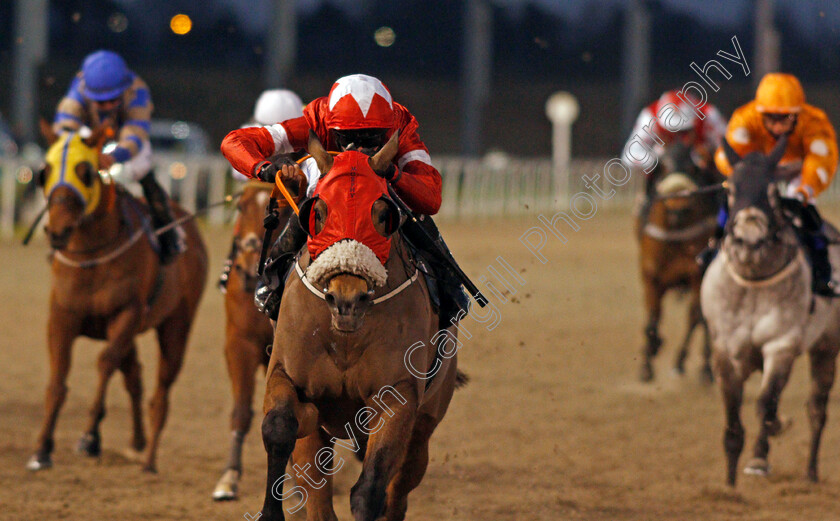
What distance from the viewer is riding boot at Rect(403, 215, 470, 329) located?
4.49 m

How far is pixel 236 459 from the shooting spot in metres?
5.94

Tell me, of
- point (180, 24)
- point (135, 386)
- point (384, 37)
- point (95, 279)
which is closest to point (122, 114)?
point (95, 279)

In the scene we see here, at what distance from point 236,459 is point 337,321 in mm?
2595

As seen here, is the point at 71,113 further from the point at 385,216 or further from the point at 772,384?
the point at 772,384

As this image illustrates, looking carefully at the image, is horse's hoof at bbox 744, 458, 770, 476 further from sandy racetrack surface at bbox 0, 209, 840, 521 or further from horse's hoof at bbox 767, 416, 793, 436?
horse's hoof at bbox 767, 416, 793, 436

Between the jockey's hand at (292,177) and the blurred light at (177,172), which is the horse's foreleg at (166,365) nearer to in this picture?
the jockey's hand at (292,177)

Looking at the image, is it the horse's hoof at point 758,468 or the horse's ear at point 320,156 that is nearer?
the horse's ear at point 320,156

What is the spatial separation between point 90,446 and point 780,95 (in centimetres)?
459

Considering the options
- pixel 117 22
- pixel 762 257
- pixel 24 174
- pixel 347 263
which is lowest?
pixel 347 263

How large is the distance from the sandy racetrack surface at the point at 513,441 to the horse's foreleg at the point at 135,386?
0.61 ft

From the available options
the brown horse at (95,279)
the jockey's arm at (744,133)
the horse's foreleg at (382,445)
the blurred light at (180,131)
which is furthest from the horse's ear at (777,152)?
the blurred light at (180,131)

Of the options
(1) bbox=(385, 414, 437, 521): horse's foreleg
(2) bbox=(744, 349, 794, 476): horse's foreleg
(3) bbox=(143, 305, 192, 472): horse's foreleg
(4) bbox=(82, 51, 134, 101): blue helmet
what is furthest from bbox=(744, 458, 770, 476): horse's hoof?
(4) bbox=(82, 51, 134, 101): blue helmet

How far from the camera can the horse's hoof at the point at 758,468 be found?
659cm

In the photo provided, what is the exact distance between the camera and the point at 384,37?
45.4 meters
